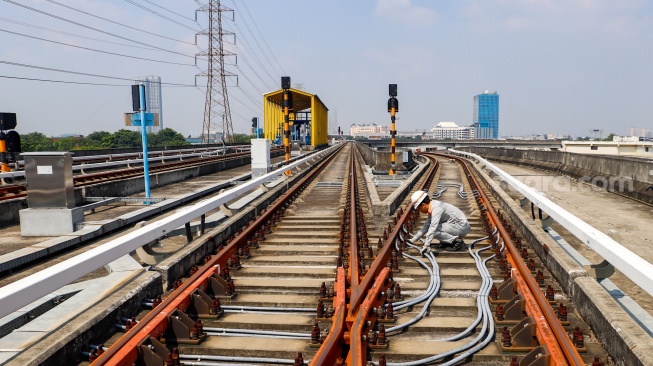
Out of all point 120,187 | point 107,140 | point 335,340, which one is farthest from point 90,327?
point 107,140

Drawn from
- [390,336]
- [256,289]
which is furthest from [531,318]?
[256,289]

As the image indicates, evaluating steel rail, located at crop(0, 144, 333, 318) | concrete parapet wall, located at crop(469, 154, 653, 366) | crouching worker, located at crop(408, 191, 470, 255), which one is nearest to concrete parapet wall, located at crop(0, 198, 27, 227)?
steel rail, located at crop(0, 144, 333, 318)

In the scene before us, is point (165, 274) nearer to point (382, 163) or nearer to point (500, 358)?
point (500, 358)

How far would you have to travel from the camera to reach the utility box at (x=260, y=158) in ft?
53.8

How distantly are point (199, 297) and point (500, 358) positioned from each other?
2942mm

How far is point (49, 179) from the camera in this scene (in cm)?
866

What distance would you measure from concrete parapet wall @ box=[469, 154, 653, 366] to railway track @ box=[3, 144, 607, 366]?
12 centimetres

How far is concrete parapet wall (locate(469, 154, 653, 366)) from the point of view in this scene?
142 inches

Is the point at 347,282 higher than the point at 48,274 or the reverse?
the reverse

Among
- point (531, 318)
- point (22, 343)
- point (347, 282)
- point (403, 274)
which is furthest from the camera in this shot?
point (403, 274)

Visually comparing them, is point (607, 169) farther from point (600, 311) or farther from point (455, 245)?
point (600, 311)

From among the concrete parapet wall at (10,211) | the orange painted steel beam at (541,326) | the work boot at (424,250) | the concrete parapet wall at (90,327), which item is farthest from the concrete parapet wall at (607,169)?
the concrete parapet wall at (10,211)

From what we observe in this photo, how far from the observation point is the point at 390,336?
176 inches

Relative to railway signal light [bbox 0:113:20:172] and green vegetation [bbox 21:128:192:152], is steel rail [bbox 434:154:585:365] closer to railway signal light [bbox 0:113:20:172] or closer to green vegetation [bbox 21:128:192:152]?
railway signal light [bbox 0:113:20:172]
